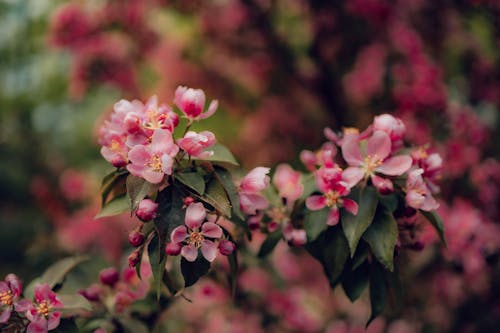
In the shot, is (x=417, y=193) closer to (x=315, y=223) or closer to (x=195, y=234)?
(x=315, y=223)

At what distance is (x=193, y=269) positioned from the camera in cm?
101

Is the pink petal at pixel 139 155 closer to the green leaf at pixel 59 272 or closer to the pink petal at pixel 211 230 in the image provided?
the pink petal at pixel 211 230

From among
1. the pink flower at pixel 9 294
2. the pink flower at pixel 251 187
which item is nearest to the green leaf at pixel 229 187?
the pink flower at pixel 251 187

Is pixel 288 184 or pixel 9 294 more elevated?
pixel 288 184

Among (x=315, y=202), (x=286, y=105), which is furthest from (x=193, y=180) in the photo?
(x=286, y=105)

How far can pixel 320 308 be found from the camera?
2682mm

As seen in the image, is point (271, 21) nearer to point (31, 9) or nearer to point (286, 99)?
point (286, 99)

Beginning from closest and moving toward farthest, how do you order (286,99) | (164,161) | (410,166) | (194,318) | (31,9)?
(164,161), (410,166), (194,318), (286,99), (31,9)

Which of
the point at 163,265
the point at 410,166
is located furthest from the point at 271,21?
the point at 163,265

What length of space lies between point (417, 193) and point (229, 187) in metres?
0.37

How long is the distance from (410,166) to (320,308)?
1714 millimetres

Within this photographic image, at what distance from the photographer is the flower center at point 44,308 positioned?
3.51 ft

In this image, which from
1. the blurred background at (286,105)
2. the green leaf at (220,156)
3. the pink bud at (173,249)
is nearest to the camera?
the pink bud at (173,249)

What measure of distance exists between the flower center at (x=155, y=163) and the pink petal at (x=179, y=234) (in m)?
0.11
